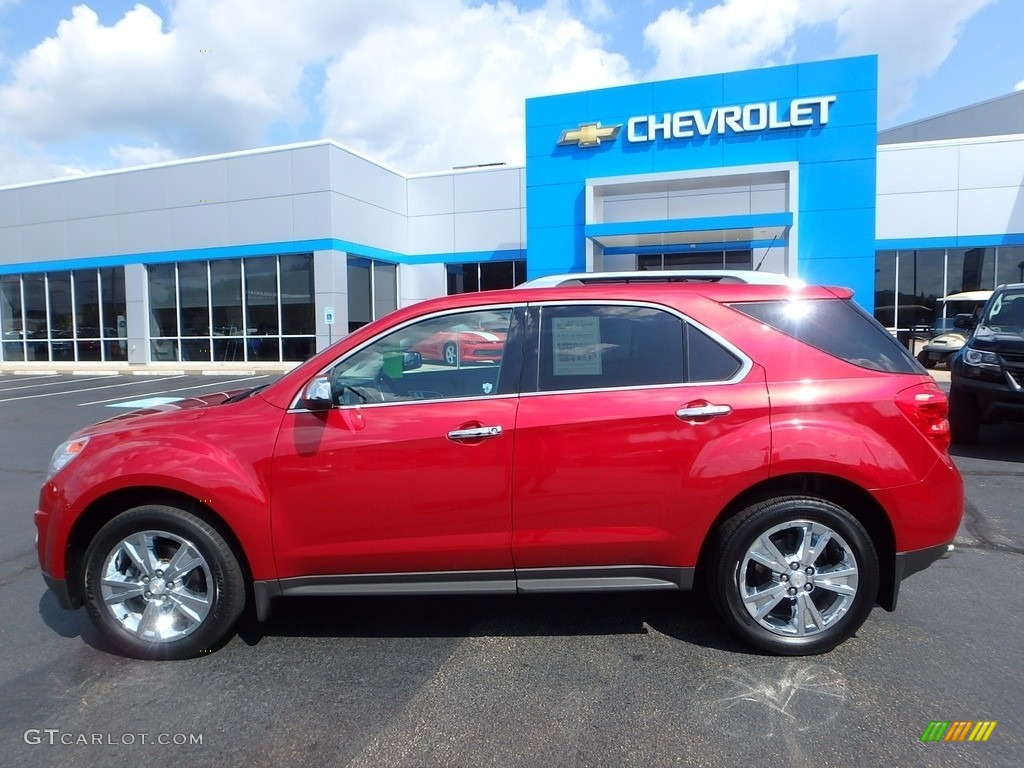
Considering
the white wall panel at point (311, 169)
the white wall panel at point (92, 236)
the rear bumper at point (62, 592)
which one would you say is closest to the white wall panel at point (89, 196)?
the white wall panel at point (92, 236)

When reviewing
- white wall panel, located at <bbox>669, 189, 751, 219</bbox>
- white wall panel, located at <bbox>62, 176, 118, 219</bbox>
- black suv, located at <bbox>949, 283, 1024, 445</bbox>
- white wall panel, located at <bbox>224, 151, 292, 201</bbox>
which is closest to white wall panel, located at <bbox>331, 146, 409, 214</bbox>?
white wall panel, located at <bbox>224, 151, 292, 201</bbox>

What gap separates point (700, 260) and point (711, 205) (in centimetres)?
169

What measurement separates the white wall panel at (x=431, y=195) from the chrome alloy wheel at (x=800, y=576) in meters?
21.9

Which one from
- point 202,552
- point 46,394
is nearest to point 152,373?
point 46,394

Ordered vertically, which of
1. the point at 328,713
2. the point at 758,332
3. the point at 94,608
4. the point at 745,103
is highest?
the point at 745,103

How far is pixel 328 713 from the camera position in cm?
272

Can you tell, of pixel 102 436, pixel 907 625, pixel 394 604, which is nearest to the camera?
pixel 102 436

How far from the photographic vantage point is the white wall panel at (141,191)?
73.3ft

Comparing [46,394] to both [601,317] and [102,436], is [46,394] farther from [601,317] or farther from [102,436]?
[601,317]

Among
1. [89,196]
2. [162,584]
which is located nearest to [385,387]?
[162,584]

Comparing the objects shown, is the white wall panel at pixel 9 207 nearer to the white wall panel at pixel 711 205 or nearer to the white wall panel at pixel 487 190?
the white wall panel at pixel 487 190

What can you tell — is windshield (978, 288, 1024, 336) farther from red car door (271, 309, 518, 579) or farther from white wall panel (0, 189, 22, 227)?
white wall panel (0, 189, 22, 227)

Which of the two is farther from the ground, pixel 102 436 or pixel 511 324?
pixel 511 324

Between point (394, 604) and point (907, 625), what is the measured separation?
2.79m
